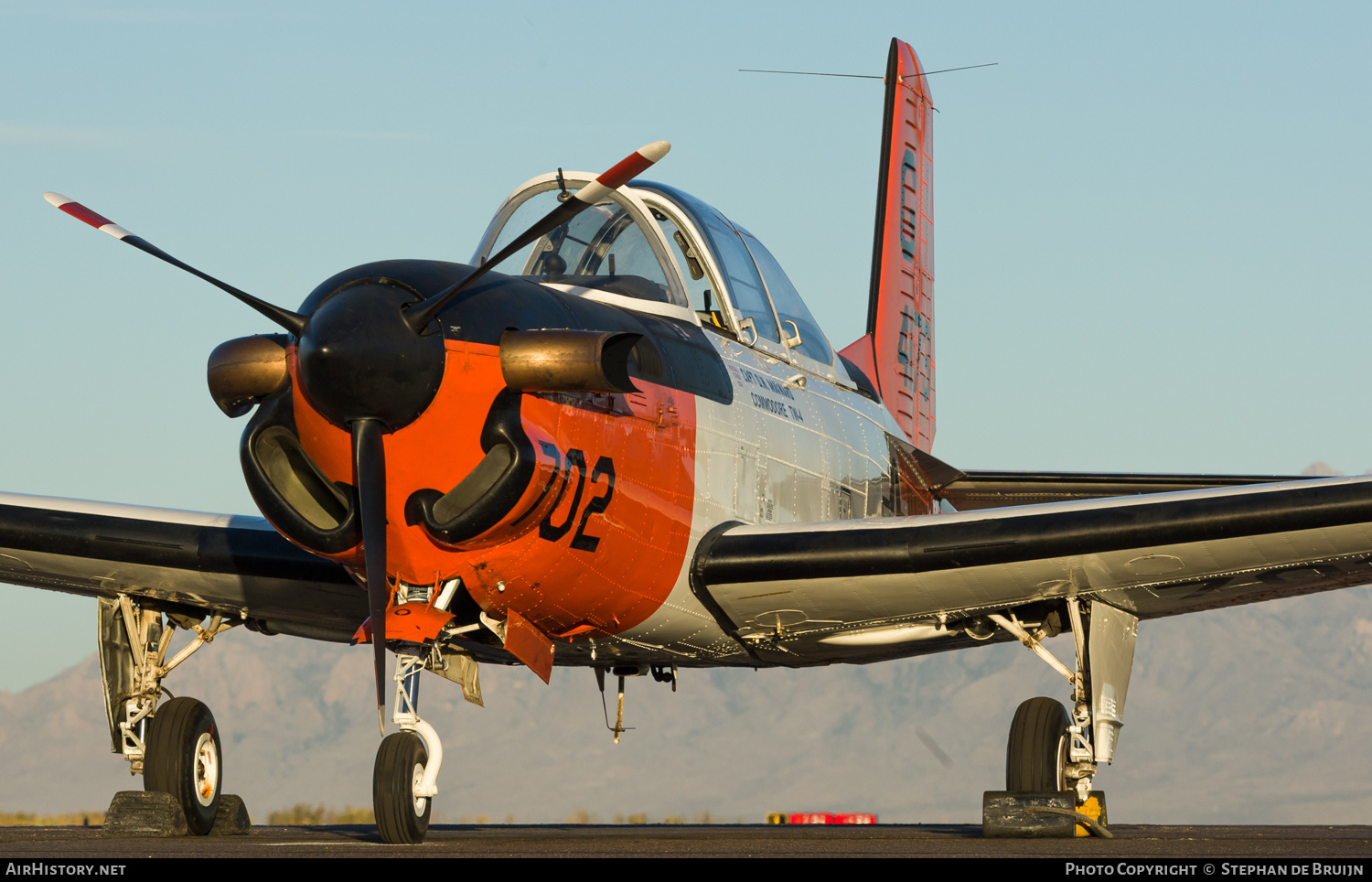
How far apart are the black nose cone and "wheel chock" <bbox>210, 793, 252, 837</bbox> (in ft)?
14.6

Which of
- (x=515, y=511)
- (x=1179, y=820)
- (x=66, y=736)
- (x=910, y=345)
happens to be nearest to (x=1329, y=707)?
(x=1179, y=820)

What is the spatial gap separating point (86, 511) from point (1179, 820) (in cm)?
11787

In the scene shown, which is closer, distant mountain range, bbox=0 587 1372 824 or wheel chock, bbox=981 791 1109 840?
wheel chock, bbox=981 791 1109 840

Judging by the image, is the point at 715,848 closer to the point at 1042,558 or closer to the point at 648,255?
the point at 1042,558

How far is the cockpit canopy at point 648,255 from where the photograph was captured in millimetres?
11336

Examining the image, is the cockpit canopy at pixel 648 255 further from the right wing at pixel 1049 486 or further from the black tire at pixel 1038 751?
the black tire at pixel 1038 751

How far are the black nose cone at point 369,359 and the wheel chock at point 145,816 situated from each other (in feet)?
13.1

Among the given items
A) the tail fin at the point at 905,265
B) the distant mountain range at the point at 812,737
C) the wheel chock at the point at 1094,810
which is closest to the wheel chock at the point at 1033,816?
the wheel chock at the point at 1094,810

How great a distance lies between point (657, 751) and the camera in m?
146

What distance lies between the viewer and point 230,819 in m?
12.1

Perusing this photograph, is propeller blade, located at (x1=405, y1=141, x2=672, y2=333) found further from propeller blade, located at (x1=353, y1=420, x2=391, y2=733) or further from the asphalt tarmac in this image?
the asphalt tarmac

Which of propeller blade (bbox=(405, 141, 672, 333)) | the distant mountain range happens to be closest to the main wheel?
propeller blade (bbox=(405, 141, 672, 333))

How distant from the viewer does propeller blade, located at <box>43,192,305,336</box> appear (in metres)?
8.75

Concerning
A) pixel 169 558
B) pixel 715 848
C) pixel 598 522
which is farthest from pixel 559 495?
pixel 169 558
